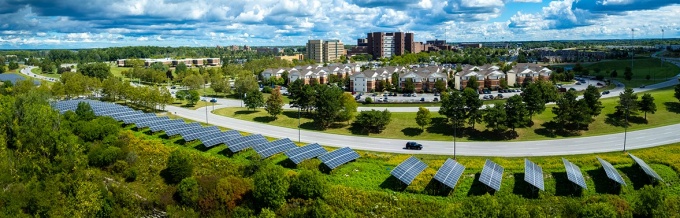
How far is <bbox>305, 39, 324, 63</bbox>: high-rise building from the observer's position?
606ft

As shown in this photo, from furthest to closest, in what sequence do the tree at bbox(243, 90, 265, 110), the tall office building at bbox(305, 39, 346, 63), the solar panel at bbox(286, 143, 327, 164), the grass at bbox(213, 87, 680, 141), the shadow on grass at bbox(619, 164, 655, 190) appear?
1. the tall office building at bbox(305, 39, 346, 63)
2. the tree at bbox(243, 90, 265, 110)
3. the grass at bbox(213, 87, 680, 141)
4. the solar panel at bbox(286, 143, 327, 164)
5. the shadow on grass at bbox(619, 164, 655, 190)

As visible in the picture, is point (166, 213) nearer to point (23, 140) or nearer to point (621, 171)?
point (23, 140)

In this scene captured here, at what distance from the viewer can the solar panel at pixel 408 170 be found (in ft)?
98.8

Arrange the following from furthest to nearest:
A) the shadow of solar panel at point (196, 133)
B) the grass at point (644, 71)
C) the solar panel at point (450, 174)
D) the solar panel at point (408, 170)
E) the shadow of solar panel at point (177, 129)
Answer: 1. the grass at point (644, 71)
2. the shadow of solar panel at point (177, 129)
3. the shadow of solar panel at point (196, 133)
4. the solar panel at point (408, 170)
5. the solar panel at point (450, 174)

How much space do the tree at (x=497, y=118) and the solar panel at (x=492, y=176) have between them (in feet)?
46.3

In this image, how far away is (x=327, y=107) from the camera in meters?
52.7

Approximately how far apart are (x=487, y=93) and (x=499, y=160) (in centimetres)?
4888

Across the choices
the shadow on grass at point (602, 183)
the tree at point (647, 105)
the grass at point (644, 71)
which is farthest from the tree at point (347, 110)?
the grass at point (644, 71)

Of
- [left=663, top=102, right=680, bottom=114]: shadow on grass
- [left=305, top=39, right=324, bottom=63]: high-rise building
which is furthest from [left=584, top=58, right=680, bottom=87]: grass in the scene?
[left=305, top=39, right=324, bottom=63]: high-rise building

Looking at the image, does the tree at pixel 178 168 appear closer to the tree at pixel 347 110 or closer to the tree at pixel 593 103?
the tree at pixel 347 110

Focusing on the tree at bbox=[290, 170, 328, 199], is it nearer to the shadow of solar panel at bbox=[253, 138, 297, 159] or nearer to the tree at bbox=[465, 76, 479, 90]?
the shadow of solar panel at bbox=[253, 138, 297, 159]

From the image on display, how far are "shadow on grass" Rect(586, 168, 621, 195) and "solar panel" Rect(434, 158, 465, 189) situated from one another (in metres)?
9.32

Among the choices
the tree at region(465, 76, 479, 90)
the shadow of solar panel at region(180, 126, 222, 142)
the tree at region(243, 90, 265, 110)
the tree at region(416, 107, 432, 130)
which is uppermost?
the tree at region(465, 76, 479, 90)

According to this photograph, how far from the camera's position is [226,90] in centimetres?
8488
